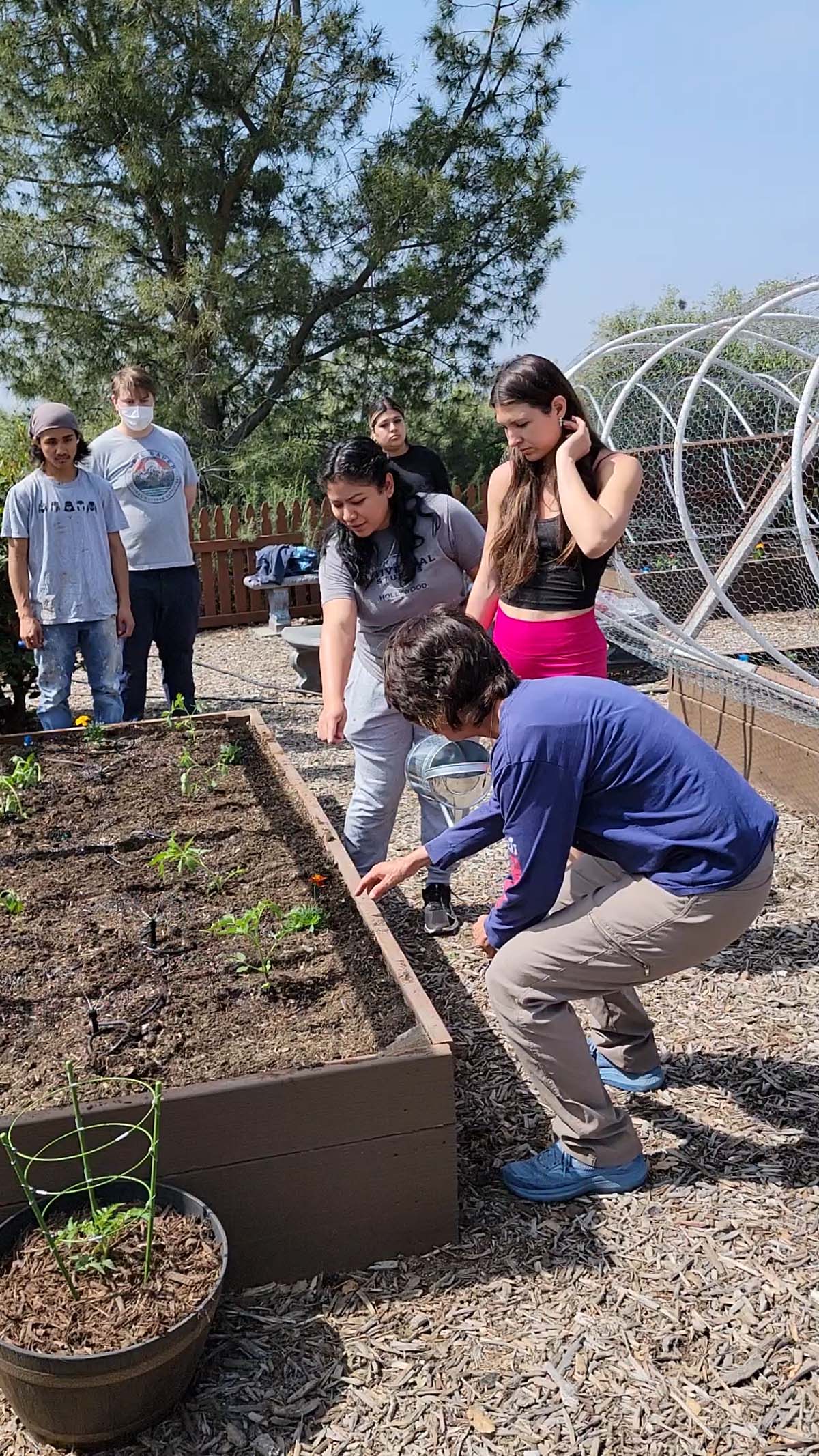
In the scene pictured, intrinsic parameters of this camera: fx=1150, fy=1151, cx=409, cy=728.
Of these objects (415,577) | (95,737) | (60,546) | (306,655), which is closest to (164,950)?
(415,577)

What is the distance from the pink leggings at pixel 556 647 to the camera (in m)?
3.17

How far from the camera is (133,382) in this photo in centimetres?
506

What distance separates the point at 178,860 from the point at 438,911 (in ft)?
2.94

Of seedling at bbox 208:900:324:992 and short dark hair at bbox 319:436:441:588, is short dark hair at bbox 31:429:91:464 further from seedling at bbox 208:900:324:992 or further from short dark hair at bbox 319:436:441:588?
seedling at bbox 208:900:324:992

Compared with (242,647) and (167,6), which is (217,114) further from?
(242,647)

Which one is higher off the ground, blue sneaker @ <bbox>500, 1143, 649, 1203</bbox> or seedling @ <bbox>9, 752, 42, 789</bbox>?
seedling @ <bbox>9, 752, 42, 789</bbox>

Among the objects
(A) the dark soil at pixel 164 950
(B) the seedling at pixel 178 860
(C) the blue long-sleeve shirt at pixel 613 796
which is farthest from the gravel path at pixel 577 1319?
(B) the seedling at pixel 178 860

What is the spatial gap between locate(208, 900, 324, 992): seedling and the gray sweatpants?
48 centimetres

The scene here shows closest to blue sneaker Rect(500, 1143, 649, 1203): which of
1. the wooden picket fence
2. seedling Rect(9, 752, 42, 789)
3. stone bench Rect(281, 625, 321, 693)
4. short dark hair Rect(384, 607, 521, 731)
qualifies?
short dark hair Rect(384, 607, 521, 731)

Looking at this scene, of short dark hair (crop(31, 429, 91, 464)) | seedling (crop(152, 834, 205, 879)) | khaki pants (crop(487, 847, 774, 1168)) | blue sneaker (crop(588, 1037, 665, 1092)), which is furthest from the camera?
short dark hair (crop(31, 429, 91, 464))

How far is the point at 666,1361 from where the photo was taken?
200 cm

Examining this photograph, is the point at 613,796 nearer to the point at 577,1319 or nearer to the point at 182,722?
the point at 577,1319

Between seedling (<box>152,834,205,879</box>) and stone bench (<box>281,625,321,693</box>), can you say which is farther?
stone bench (<box>281,625,321,693</box>)

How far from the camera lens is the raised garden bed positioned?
2.15m
